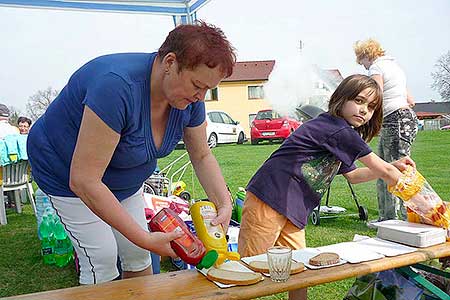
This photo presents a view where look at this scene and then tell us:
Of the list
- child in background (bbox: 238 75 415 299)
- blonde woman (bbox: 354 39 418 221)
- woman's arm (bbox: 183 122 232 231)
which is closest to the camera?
woman's arm (bbox: 183 122 232 231)

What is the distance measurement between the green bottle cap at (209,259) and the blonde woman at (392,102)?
2531 mm

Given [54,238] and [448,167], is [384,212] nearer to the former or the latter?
[54,238]

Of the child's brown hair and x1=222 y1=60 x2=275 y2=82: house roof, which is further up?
x1=222 y1=60 x2=275 y2=82: house roof

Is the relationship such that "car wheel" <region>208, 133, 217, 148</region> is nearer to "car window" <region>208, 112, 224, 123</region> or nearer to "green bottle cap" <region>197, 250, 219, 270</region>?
"car window" <region>208, 112, 224, 123</region>

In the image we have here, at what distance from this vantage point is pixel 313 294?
101 inches

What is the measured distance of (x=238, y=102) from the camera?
23.7m

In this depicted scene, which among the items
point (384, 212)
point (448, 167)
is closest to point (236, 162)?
point (448, 167)

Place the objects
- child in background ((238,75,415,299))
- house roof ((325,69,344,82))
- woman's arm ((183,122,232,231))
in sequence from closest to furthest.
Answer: woman's arm ((183,122,232,231))
child in background ((238,75,415,299))
house roof ((325,69,344,82))

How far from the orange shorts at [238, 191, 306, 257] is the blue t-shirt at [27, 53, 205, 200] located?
0.59 metres

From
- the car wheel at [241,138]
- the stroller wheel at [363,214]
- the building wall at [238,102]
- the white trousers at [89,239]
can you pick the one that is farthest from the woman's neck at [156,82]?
the building wall at [238,102]

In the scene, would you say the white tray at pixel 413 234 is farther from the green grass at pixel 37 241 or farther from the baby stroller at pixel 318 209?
the baby stroller at pixel 318 209

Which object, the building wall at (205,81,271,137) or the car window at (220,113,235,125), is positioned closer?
the car window at (220,113,235,125)

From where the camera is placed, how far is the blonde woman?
11.7 feet

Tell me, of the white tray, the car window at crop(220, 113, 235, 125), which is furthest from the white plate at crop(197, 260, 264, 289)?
the car window at crop(220, 113, 235, 125)
